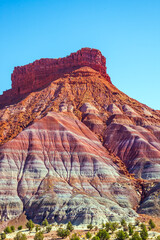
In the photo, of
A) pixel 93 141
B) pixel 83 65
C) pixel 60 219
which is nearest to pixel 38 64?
pixel 83 65

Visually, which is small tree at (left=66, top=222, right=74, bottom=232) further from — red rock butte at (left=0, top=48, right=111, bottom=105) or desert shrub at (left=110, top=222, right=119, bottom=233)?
red rock butte at (left=0, top=48, right=111, bottom=105)

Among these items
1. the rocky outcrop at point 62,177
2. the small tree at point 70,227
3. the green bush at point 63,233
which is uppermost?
the rocky outcrop at point 62,177

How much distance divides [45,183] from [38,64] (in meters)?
79.7

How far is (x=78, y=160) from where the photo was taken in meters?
86.9

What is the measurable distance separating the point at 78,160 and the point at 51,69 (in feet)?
219

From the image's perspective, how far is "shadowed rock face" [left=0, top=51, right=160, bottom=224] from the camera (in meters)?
74.2

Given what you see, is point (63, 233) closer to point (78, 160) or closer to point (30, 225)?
point (30, 225)

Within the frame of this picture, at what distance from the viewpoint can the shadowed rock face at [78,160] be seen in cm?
7419

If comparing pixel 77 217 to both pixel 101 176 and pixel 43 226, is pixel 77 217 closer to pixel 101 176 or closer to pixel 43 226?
pixel 43 226

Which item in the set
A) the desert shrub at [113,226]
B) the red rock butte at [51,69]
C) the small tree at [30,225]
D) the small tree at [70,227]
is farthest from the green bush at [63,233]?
the red rock butte at [51,69]

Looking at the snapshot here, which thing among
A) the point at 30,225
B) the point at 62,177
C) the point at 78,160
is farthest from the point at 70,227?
the point at 78,160

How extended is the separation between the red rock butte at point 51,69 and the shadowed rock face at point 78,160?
20.5 meters

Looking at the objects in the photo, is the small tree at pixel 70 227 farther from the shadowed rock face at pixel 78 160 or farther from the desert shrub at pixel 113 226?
the desert shrub at pixel 113 226

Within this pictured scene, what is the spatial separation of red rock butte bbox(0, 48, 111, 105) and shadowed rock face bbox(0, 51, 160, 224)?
20471 millimetres
